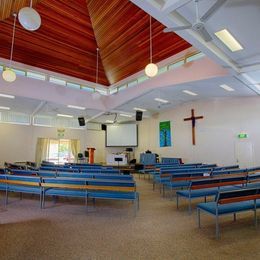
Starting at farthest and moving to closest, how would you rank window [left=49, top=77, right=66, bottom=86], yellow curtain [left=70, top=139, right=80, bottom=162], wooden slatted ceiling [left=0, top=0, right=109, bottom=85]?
yellow curtain [left=70, top=139, right=80, bottom=162], window [left=49, top=77, right=66, bottom=86], wooden slatted ceiling [left=0, top=0, right=109, bottom=85]

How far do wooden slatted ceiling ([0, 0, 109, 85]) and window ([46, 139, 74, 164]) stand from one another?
5702 millimetres

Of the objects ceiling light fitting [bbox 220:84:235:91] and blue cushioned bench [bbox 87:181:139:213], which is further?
ceiling light fitting [bbox 220:84:235:91]

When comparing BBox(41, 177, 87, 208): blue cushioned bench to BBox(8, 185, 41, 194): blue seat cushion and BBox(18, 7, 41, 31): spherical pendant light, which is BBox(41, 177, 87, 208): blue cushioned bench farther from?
BBox(18, 7, 41, 31): spherical pendant light

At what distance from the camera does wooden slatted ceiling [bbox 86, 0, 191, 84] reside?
22.6 feet

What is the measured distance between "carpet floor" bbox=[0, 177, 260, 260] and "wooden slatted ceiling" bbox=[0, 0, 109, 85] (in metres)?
6.58

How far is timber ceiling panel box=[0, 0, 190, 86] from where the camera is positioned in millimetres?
6930

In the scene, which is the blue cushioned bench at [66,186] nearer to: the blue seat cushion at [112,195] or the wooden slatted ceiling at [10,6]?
the blue seat cushion at [112,195]

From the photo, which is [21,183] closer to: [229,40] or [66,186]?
[66,186]

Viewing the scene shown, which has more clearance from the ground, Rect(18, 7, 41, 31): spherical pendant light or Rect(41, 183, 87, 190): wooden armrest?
Rect(18, 7, 41, 31): spherical pendant light

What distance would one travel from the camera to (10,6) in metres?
6.24

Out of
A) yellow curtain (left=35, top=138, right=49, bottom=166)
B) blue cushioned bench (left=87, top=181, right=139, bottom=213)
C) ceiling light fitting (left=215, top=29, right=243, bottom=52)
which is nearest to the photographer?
blue cushioned bench (left=87, top=181, right=139, bottom=213)

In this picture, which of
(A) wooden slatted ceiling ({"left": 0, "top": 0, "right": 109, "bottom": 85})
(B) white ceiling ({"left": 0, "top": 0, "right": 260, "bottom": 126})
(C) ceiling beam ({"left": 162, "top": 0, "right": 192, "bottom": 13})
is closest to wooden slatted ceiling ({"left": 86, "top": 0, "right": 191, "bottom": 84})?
(A) wooden slatted ceiling ({"left": 0, "top": 0, "right": 109, "bottom": 85})

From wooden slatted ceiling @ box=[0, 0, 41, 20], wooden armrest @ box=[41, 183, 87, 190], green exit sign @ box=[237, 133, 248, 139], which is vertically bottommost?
wooden armrest @ box=[41, 183, 87, 190]

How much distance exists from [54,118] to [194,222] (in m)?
12.4
